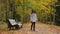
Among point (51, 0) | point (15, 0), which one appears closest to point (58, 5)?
point (51, 0)

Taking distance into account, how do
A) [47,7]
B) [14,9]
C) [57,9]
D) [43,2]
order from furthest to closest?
[57,9] < [47,7] < [14,9] < [43,2]

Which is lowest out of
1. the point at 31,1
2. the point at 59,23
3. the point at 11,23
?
the point at 59,23

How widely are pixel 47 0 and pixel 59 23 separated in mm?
7903

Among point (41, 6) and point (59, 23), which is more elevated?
point (41, 6)

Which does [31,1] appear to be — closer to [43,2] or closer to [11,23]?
[43,2]

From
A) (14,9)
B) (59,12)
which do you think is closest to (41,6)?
(14,9)

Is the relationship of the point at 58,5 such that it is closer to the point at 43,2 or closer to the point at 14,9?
the point at 43,2

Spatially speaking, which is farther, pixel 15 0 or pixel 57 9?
pixel 57 9

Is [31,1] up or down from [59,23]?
up

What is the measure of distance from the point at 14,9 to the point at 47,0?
6.51 meters

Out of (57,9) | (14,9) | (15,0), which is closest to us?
(15,0)

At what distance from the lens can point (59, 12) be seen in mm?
43531

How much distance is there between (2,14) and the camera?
41906 mm

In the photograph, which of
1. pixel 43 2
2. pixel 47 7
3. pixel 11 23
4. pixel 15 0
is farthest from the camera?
pixel 47 7
